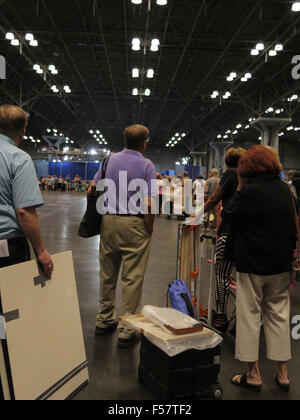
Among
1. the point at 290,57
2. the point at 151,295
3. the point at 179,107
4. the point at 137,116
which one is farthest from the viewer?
the point at 137,116

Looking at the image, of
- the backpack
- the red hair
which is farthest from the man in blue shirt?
the red hair

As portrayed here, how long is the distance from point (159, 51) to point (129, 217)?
1457 cm

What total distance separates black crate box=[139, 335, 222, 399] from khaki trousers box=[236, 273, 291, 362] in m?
0.23

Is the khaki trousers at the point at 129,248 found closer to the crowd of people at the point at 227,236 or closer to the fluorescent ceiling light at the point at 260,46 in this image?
the crowd of people at the point at 227,236

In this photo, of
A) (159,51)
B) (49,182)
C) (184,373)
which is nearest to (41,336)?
(184,373)

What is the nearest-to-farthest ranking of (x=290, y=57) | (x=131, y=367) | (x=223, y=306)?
1. (x=131, y=367)
2. (x=223, y=306)
3. (x=290, y=57)

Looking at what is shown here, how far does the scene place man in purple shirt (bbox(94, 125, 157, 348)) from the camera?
315cm

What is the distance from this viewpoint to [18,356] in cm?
198

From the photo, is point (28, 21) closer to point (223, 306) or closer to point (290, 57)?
point (290, 57)

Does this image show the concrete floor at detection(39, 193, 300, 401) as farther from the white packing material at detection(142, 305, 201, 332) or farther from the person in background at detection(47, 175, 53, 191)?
the person in background at detection(47, 175, 53, 191)

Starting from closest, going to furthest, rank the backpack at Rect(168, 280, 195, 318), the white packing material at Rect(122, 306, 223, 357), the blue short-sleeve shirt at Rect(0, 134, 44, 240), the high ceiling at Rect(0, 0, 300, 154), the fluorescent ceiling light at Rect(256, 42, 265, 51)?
the blue short-sleeve shirt at Rect(0, 134, 44, 240)
the white packing material at Rect(122, 306, 223, 357)
the backpack at Rect(168, 280, 195, 318)
the high ceiling at Rect(0, 0, 300, 154)
the fluorescent ceiling light at Rect(256, 42, 265, 51)

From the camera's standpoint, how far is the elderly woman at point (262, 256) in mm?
2555

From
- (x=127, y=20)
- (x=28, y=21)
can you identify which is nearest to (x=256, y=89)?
(x=127, y=20)
